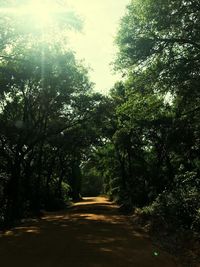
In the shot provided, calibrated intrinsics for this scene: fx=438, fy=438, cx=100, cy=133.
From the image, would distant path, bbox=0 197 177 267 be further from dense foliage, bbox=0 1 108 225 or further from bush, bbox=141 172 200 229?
dense foliage, bbox=0 1 108 225

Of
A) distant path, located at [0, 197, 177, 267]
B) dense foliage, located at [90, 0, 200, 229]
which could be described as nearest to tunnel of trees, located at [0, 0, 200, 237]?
dense foliage, located at [90, 0, 200, 229]

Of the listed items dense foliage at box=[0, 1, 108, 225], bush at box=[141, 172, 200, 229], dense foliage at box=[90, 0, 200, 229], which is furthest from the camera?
dense foliage at box=[0, 1, 108, 225]

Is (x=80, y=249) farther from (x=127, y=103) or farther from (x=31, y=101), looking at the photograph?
(x=31, y=101)

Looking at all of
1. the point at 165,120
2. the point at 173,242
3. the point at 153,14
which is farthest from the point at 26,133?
the point at 173,242

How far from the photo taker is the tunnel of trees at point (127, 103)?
16.8 metres

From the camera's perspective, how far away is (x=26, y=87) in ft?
92.8

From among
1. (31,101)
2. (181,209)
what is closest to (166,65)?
(181,209)

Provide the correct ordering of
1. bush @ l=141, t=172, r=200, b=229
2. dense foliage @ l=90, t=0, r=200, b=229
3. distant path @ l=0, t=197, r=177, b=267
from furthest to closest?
dense foliage @ l=90, t=0, r=200, b=229, bush @ l=141, t=172, r=200, b=229, distant path @ l=0, t=197, r=177, b=267

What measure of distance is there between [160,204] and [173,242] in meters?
6.88

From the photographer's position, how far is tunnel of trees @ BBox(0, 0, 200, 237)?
55.2ft

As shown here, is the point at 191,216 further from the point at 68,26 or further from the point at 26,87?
the point at 26,87

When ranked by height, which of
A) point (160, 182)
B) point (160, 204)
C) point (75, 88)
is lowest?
point (160, 204)

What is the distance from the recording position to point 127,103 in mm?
20625

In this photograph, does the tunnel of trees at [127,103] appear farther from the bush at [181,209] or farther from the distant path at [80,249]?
the distant path at [80,249]
